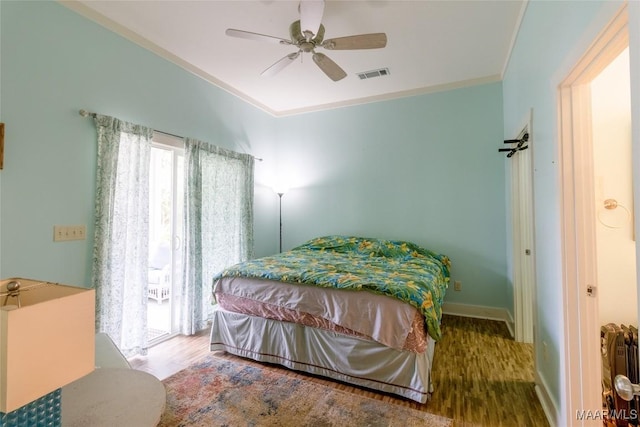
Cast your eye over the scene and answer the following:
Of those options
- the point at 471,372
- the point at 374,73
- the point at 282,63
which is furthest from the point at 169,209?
the point at 471,372

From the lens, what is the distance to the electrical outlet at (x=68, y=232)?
214 cm

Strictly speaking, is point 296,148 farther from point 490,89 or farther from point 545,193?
point 545,193

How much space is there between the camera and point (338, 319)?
84.5 inches

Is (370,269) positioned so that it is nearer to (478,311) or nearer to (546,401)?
(546,401)

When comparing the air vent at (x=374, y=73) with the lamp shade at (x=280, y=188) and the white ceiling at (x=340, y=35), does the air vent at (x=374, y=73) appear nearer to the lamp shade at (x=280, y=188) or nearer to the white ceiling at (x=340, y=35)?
the white ceiling at (x=340, y=35)

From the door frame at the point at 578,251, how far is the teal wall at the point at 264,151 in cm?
200

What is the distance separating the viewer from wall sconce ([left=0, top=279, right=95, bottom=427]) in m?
0.54

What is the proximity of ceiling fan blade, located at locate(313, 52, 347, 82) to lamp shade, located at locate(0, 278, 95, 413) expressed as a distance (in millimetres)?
2309

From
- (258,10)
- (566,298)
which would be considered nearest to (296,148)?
(258,10)

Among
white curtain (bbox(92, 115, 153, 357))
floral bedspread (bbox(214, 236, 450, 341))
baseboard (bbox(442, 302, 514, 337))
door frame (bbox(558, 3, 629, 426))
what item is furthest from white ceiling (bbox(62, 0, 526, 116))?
baseboard (bbox(442, 302, 514, 337))

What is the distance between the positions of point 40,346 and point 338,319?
5.88ft

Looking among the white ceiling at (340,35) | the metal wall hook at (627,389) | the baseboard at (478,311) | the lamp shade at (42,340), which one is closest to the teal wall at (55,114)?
the white ceiling at (340,35)

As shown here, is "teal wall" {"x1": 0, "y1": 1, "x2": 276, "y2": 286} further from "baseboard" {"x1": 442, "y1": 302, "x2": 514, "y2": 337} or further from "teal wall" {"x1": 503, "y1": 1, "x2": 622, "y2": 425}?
"baseboard" {"x1": 442, "y1": 302, "x2": 514, "y2": 337}

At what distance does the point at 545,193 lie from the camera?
1.85 m
